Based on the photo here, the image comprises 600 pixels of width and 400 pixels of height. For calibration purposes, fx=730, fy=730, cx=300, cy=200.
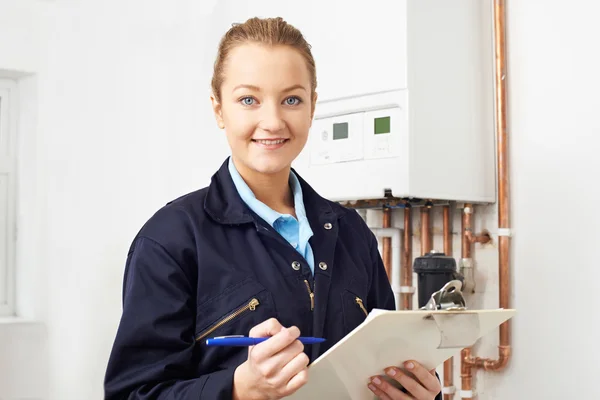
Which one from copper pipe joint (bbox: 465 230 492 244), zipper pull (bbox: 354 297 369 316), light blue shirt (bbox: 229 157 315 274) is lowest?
zipper pull (bbox: 354 297 369 316)

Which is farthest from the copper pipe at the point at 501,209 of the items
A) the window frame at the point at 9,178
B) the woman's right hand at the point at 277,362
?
the window frame at the point at 9,178

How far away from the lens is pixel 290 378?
860mm

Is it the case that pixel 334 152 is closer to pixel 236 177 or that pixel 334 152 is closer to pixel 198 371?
pixel 236 177

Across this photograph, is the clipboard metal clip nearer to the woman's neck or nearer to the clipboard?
the clipboard

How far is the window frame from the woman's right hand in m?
2.77

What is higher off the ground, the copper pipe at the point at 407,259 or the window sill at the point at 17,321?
the copper pipe at the point at 407,259

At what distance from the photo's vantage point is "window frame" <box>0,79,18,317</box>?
11.0 feet

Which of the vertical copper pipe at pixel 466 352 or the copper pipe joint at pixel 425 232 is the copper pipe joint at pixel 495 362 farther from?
the copper pipe joint at pixel 425 232

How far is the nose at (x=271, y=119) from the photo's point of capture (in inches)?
42.4

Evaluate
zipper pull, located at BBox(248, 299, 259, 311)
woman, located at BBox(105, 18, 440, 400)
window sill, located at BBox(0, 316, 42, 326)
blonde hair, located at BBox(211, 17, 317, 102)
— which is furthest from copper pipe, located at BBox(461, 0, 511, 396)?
window sill, located at BBox(0, 316, 42, 326)

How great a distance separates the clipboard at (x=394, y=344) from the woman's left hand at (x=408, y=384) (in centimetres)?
1

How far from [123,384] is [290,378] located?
10.1 inches

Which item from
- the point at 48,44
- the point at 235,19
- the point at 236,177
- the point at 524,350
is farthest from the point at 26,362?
the point at 236,177

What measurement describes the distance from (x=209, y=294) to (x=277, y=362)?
0.21m
